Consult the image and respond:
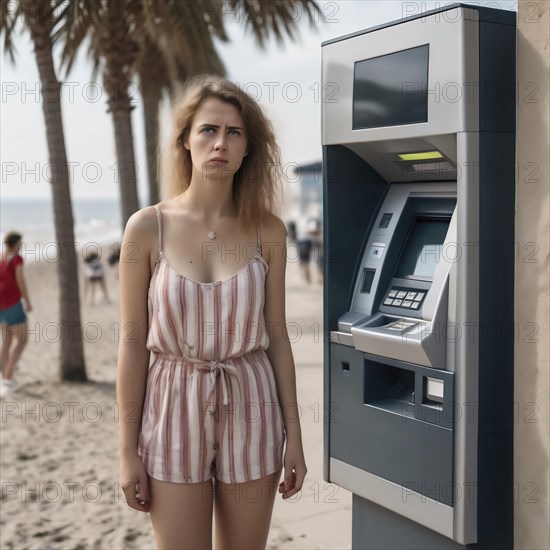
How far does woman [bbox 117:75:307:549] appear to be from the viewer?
7.27 feet

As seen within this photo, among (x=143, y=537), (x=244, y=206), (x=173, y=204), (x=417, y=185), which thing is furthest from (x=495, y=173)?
(x=143, y=537)

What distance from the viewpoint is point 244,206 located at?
2.36m

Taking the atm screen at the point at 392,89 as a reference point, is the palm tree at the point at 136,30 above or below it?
above

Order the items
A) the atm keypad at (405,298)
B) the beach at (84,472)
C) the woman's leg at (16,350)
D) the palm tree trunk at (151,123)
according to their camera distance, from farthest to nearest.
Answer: the palm tree trunk at (151,123), the woman's leg at (16,350), the beach at (84,472), the atm keypad at (405,298)

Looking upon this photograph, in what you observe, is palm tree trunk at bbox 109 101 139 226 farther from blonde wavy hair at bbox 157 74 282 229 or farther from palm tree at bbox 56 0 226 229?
blonde wavy hair at bbox 157 74 282 229

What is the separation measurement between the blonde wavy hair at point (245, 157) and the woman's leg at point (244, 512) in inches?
29.4

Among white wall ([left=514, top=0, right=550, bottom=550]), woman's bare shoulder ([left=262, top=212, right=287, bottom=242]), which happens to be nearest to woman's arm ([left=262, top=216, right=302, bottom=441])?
woman's bare shoulder ([left=262, top=212, right=287, bottom=242])

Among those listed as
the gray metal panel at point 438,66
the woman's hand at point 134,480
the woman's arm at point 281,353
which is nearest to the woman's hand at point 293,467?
the woman's arm at point 281,353

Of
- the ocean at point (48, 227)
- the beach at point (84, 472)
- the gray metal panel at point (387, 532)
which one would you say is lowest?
the ocean at point (48, 227)

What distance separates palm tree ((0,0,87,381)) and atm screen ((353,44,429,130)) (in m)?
5.48

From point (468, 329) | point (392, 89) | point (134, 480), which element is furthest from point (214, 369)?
point (392, 89)

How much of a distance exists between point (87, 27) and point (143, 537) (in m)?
6.11

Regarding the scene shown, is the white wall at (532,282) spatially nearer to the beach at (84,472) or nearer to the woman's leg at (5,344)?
the beach at (84,472)

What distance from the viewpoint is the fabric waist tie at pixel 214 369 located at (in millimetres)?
2199
